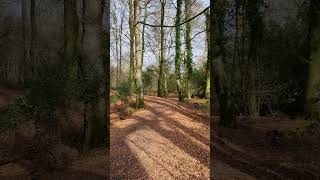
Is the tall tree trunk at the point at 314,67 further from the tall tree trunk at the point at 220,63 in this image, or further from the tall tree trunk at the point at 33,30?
the tall tree trunk at the point at 33,30

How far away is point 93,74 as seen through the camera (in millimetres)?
7730

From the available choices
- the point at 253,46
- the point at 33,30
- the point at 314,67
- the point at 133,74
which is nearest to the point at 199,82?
the point at 133,74

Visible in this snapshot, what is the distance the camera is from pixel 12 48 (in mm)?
12273

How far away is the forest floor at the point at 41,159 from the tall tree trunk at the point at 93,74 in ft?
1.34

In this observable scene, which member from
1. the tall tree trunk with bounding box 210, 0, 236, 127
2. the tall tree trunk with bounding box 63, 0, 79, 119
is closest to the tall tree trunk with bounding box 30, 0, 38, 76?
the tall tree trunk with bounding box 63, 0, 79, 119

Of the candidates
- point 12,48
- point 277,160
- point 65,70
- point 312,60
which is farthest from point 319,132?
point 12,48

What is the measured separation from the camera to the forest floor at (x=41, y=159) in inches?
252

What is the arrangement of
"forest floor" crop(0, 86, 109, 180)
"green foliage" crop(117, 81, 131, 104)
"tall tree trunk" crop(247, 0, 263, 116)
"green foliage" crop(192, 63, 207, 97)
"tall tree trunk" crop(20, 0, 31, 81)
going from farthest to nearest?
"green foliage" crop(192, 63, 207, 97), "green foliage" crop(117, 81, 131, 104), "tall tree trunk" crop(20, 0, 31, 81), "tall tree trunk" crop(247, 0, 263, 116), "forest floor" crop(0, 86, 109, 180)

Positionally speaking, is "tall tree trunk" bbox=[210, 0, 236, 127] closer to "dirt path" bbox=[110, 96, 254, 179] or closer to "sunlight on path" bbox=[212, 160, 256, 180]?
"dirt path" bbox=[110, 96, 254, 179]

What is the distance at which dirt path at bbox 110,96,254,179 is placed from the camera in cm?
652

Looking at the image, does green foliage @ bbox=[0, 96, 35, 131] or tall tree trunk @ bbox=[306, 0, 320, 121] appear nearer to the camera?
green foliage @ bbox=[0, 96, 35, 131]

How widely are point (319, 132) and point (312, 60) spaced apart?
5.95 feet

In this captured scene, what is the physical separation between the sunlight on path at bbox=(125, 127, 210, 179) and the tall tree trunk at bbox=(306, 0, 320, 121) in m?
2.66

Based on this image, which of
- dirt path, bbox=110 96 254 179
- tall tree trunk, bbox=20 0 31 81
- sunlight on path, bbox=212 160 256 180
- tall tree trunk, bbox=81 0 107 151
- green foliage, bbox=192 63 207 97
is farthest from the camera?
green foliage, bbox=192 63 207 97
